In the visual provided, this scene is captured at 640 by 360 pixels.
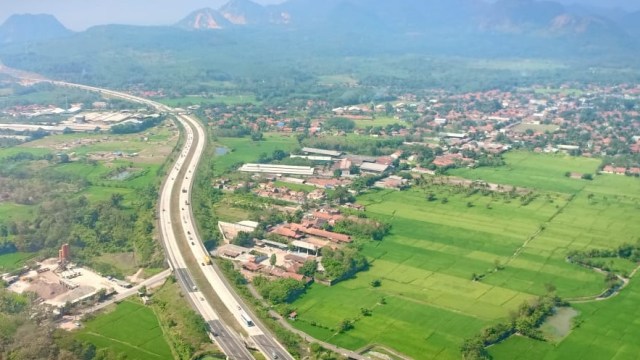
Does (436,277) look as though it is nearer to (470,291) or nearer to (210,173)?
(470,291)

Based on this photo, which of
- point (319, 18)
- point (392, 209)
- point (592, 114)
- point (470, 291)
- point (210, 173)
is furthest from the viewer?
point (319, 18)

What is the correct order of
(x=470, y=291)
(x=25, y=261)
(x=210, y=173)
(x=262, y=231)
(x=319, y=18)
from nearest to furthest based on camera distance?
(x=470, y=291)
(x=25, y=261)
(x=262, y=231)
(x=210, y=173)
(x=319, y=18)

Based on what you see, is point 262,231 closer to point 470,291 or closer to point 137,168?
point 470,291

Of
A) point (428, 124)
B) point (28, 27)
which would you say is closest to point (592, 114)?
→ point (428, 124)

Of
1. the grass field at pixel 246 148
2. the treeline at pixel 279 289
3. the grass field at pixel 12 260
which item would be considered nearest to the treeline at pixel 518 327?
the treeline at pixel 279 289

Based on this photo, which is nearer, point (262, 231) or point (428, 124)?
point (262, 231)

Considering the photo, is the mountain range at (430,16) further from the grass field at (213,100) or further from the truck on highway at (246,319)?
the truck on highway at (246,319)

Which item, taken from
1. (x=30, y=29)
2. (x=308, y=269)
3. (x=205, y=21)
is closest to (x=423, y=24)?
(x=205, y=21)

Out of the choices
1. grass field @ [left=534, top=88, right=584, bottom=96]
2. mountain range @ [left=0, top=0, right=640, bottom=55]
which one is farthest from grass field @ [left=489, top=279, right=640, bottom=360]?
mountain range @ [left=0, top=0, right=640, bottom=55]

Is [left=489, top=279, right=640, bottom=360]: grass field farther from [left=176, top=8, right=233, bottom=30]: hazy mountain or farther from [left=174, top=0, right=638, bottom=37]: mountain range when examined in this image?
[left=176, top=8, right=233, bottom=30]: hazy mountain
